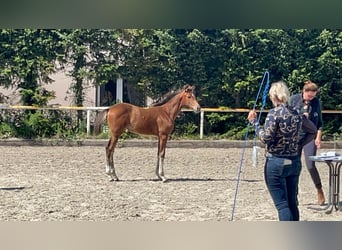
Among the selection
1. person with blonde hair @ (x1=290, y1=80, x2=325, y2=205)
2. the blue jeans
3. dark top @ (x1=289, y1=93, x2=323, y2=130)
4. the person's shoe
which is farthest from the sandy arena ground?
the blue jeans

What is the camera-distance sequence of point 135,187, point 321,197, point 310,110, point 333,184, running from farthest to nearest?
1. point 135,187
2. point 321,197
3. point 333,184
4. point 310,110

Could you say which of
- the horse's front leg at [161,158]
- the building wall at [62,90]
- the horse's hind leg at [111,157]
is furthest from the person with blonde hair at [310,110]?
the building wall at [62,90]

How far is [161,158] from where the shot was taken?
559cm

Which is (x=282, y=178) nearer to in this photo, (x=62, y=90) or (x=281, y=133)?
(x=281, y=133)

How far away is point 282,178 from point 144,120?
1814 millimetres

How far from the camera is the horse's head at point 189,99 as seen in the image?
17.9 feet

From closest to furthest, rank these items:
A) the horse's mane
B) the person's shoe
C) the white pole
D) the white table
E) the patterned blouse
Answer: the patterned blouse → the white table → the person's shoe → the horse's mane → the white pole

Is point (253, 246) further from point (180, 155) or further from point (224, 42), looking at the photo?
point (224, 42)

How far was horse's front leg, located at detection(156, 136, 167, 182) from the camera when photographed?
553 cm

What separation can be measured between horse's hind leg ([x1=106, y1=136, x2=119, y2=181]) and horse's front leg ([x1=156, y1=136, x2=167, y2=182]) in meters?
0.35

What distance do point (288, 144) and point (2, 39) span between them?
2.89 metres

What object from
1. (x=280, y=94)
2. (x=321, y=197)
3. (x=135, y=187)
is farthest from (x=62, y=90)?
(x=280, y=94)

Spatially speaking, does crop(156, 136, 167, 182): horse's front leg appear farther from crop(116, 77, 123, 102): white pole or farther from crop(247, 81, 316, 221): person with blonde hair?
crop(247, 81, 316, 221): person with blonde hair
